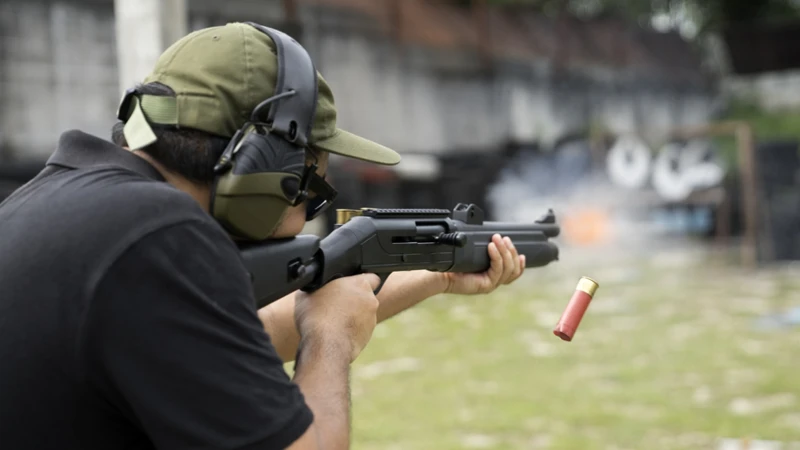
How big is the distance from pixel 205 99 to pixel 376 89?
11.2 m

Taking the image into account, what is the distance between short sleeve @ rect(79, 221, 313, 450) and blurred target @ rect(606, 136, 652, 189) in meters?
14.6

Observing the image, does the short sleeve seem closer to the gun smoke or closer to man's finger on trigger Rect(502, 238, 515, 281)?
man's finger on trigger Rect(502, 238, 515, 281)

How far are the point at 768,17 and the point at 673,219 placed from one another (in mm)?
14249

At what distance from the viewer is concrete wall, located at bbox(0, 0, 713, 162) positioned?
26.8 feet

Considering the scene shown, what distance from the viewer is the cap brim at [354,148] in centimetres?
177

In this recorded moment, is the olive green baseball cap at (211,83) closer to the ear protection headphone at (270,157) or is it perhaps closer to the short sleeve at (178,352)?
the ear protection headphone at (270,157)

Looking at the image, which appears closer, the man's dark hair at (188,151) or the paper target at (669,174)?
the man's dark hair at (188,151)

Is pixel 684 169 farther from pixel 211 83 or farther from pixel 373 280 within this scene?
pixel 211 83

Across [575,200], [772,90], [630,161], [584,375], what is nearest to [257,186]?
[584,375]

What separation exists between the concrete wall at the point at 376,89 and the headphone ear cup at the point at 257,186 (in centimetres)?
557

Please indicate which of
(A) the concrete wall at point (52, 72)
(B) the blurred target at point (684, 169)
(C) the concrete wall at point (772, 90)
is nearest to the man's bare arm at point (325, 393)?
(A) the concrete wall at point (52, 72)

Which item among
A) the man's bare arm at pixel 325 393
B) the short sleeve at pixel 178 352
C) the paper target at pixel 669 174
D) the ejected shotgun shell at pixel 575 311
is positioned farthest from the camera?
the paper target at pixel 669 174

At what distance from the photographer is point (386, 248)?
2174 millimetres

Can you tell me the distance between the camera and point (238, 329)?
1358mm
